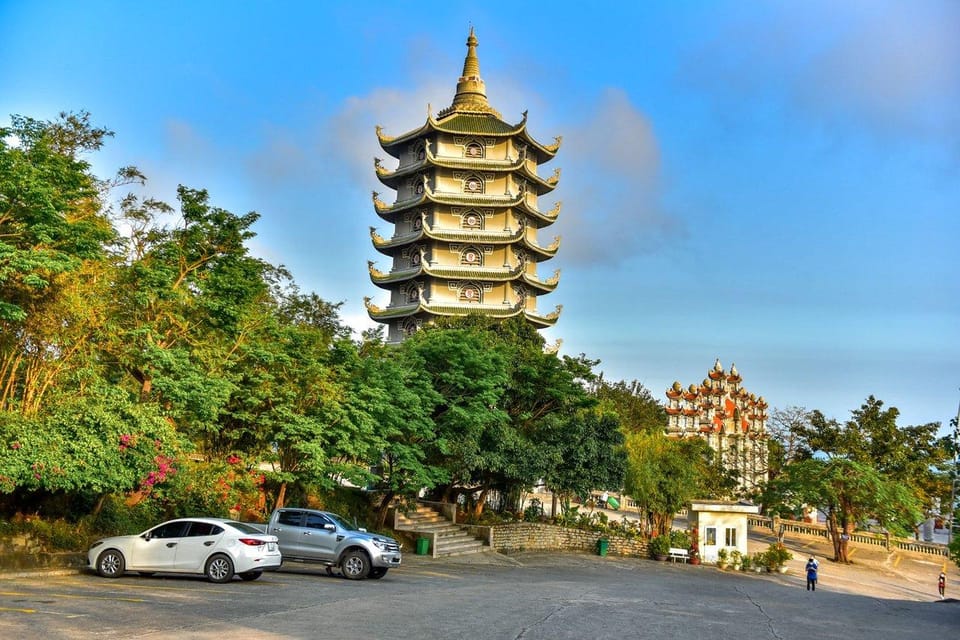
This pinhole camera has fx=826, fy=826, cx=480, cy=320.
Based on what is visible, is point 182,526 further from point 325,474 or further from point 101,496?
point 325,474

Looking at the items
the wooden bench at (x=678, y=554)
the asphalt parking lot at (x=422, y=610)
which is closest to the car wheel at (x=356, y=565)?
the asphalt parking lot at (x=422, y=610)

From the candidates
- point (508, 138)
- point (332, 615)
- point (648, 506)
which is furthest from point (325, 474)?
point (508, 138)

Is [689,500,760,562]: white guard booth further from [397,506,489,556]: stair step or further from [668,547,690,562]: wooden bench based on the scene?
[397,506,489,556]: stair step

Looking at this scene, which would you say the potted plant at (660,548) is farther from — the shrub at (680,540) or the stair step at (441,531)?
the stair step at (441,531)

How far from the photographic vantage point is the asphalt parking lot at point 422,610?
11173 mm

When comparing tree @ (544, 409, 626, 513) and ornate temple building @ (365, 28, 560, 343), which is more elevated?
ornate temple building @ (365, 28, 560, 343)

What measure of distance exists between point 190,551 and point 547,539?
21256mm

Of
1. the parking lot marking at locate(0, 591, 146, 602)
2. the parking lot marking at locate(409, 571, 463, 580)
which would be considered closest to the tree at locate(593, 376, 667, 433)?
the parking lot marking at locate(409, 571, 463, 580)

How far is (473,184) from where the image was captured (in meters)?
50.9

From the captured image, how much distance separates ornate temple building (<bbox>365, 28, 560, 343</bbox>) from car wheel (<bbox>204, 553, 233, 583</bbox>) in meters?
31.6

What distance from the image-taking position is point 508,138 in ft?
168

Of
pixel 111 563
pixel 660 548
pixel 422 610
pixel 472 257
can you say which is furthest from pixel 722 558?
pixel 111 563

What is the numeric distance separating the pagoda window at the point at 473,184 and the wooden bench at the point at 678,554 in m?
24.9

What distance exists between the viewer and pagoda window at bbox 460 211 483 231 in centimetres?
5028
